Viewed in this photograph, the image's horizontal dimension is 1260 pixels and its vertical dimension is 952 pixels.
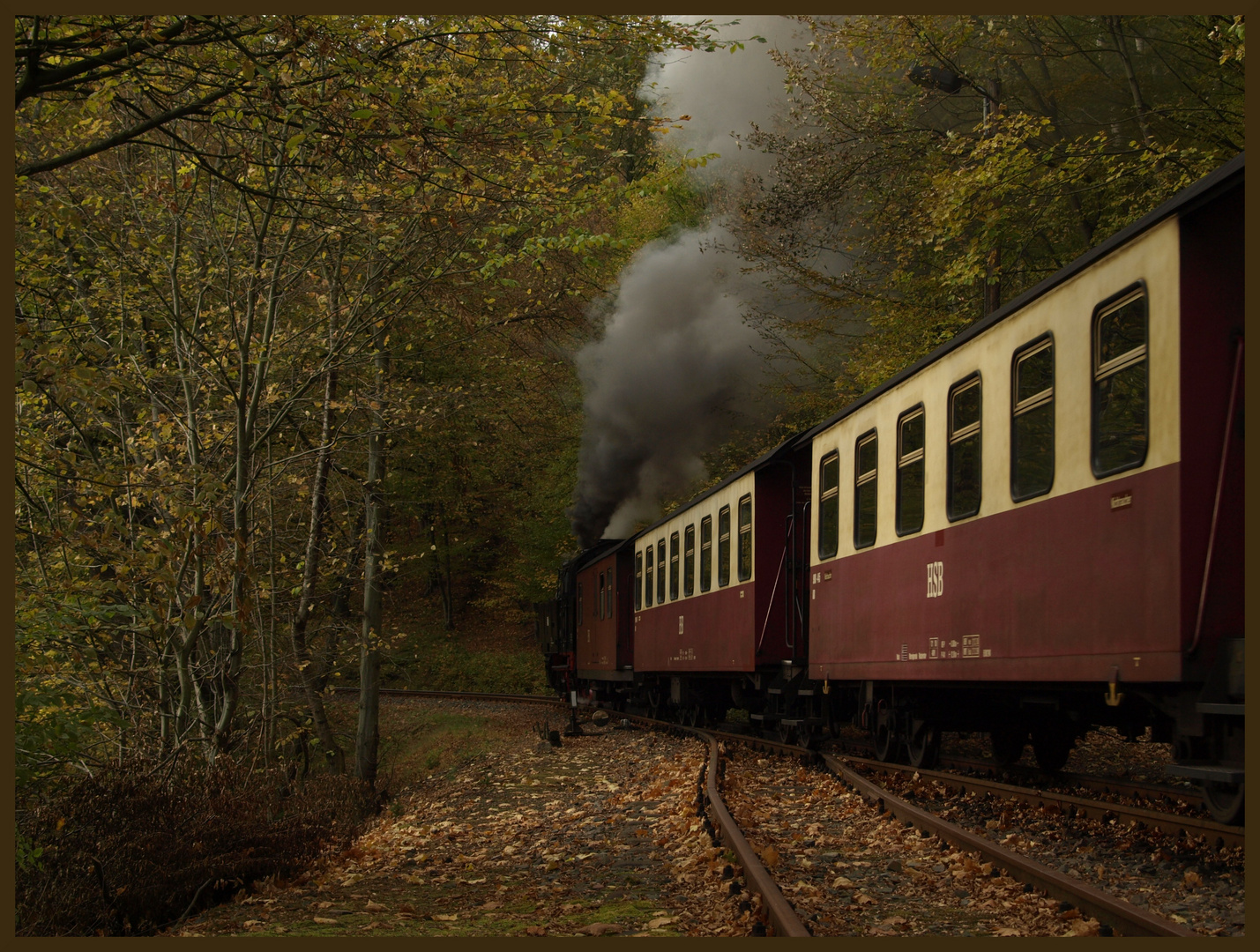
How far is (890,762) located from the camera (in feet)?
35.9

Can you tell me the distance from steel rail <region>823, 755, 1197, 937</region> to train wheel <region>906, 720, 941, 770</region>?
240 cm

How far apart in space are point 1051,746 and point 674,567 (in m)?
8.11

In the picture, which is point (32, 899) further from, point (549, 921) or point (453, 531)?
point (453, 531)

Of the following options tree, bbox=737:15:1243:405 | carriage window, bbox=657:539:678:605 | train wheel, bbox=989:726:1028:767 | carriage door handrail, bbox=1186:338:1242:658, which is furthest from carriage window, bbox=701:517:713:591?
carriage door handrail, bbox=1186:338:1242:658

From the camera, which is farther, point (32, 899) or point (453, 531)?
point (453, 531)

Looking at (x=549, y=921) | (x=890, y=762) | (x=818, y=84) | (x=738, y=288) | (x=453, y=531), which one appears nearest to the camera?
(x=549, y=921)

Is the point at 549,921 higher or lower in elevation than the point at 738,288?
lower

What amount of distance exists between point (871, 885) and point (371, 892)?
113 inches

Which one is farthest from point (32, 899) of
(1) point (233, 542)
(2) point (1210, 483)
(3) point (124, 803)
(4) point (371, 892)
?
(2) point (1210, 483)

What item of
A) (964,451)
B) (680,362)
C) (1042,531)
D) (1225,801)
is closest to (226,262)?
(964,451)

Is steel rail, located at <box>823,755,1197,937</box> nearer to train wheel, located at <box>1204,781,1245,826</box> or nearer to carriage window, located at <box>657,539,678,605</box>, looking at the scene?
train wheel, located at <box>1204,781,1245,826</box>

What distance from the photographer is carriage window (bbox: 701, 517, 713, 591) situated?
15.1 metres

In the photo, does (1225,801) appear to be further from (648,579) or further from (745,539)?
(648,579)

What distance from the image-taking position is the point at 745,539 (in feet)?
44.0
